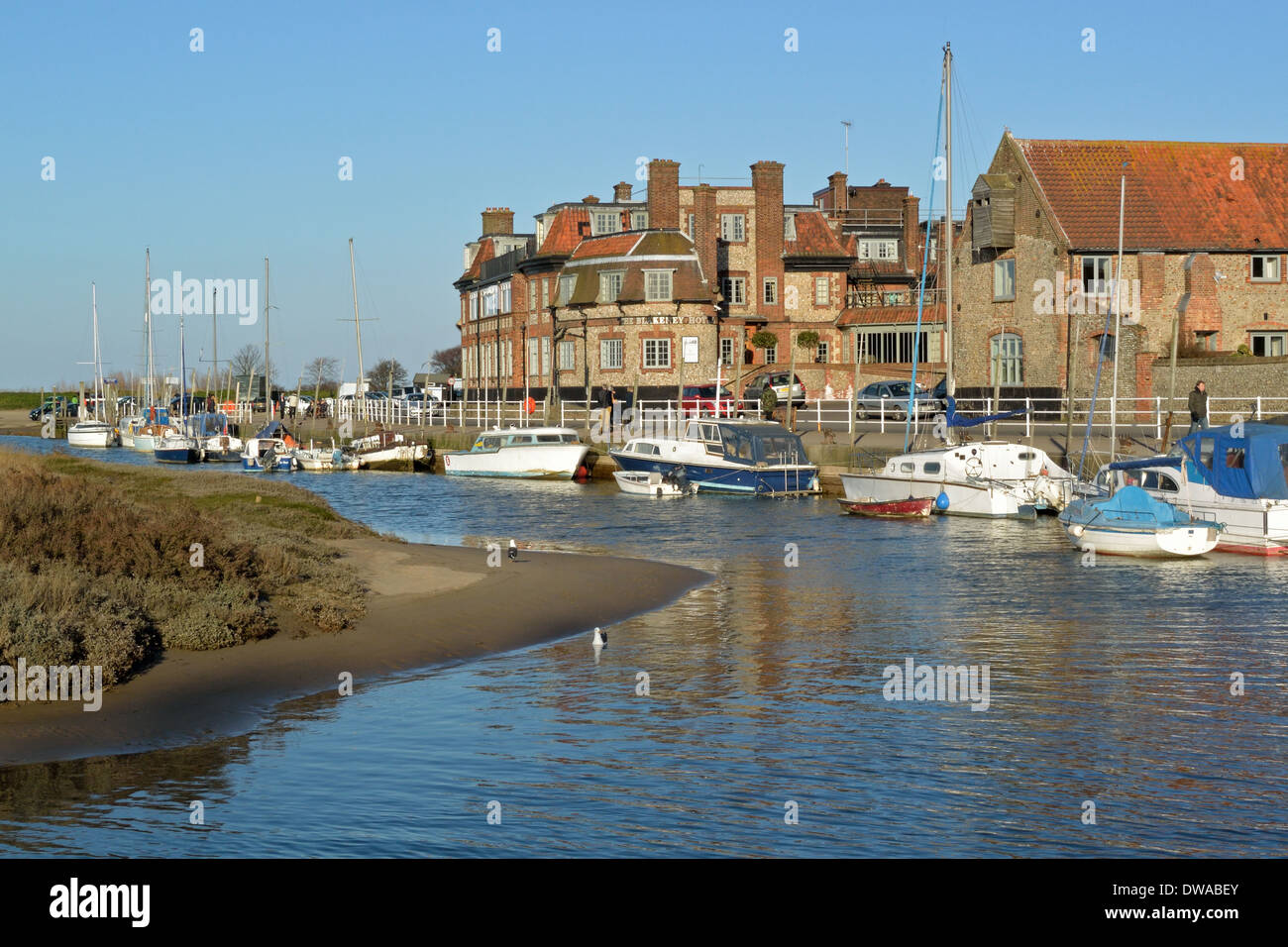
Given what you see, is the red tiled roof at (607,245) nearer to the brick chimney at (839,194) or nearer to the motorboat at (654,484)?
the brick chimney at (839,194)

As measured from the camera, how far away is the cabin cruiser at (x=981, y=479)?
42.1m

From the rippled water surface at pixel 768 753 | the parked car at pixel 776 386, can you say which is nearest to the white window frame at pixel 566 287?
the parked car at pixel 776 386

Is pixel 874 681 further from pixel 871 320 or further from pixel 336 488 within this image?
pixel 871 320

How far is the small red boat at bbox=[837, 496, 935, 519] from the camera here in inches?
1668

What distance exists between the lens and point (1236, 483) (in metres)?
33.7

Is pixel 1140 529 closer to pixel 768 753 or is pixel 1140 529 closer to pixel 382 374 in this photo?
pixel 768 753

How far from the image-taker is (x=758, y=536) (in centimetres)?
3750

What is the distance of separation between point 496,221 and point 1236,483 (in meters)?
74.2

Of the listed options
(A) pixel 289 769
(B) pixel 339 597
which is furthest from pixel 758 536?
(A) pixel 289 769

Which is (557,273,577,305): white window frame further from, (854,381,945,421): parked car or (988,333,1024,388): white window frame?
(988,333,1024,388): white window frame

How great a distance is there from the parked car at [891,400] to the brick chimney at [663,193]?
1716 cm

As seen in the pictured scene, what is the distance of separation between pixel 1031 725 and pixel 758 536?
856 inches

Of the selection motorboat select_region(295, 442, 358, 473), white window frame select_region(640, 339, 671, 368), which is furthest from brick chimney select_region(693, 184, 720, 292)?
motorboat select_region(295, 442, 358, 473)

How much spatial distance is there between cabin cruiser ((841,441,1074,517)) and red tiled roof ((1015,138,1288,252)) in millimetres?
19510
